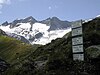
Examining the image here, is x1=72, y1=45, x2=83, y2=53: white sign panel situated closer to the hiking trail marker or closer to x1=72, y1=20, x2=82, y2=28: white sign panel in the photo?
the hiking trail marker

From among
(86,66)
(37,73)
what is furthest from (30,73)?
(86,66)

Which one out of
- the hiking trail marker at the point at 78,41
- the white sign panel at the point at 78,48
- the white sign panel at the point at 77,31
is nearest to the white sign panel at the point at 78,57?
the hiking trail marker at the point at 78,41

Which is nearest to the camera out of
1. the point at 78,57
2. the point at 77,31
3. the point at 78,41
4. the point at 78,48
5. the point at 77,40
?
the point at 78,57

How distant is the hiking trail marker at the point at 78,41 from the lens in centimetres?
1912

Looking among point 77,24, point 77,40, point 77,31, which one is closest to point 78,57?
point 77,40

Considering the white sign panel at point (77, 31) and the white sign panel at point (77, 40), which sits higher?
the white sign panel at point (77, 31)

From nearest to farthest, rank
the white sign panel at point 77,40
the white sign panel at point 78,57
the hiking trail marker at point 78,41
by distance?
the white sign panel at point 78,57 < the hiking trail marker at point 78,41 < the white sign panel at point 77,40

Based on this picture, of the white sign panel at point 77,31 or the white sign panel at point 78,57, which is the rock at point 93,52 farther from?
the white sign panel at point 77,31

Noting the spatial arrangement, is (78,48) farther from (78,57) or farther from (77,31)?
(77,31)

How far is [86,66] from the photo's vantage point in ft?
62.0

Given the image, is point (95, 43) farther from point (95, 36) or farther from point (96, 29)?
point (96, 29)

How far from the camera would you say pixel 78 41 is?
19.5 metres

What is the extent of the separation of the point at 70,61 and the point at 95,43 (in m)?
3.29

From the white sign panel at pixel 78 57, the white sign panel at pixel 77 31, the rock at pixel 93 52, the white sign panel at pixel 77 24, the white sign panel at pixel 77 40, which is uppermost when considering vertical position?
the white sign panel at pixel 77 24
